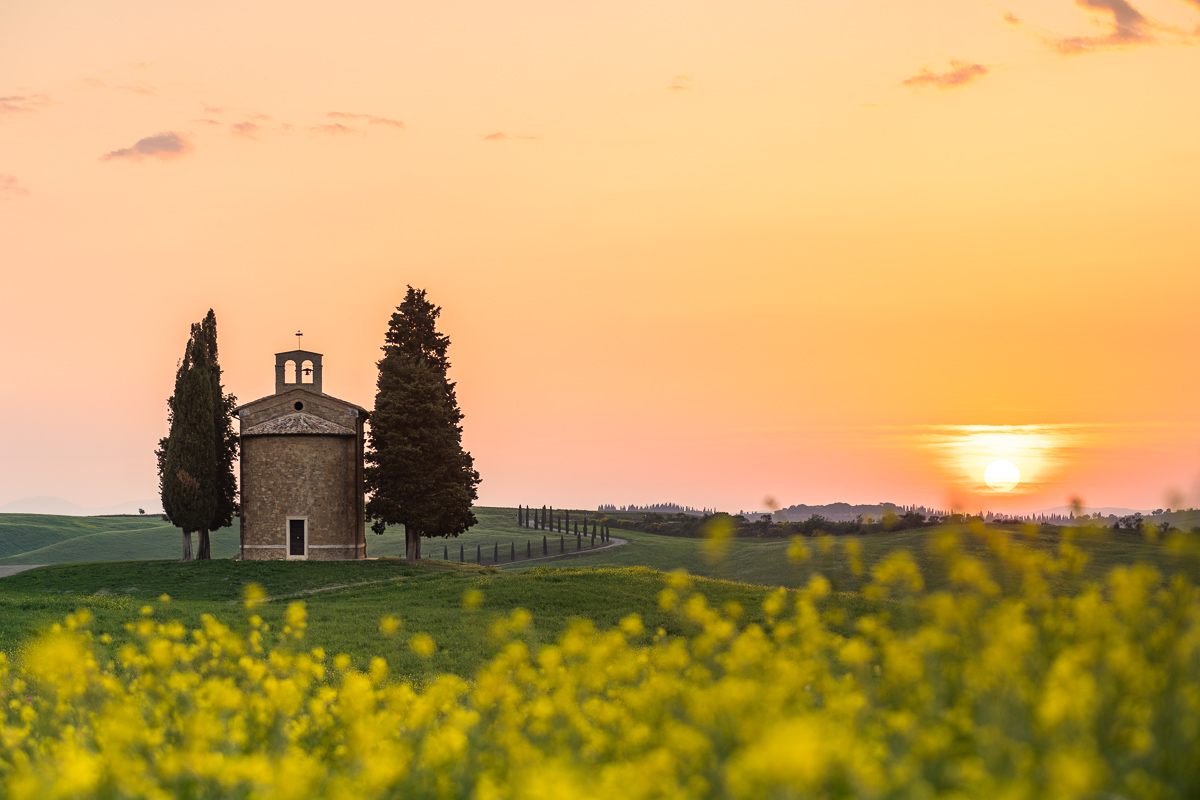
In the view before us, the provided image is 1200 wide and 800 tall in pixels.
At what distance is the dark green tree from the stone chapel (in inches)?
44.7

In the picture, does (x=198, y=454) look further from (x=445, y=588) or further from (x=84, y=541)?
(x=84, y=541)

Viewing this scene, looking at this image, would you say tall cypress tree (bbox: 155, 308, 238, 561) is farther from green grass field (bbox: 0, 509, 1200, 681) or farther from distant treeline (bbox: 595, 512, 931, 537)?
distant treeline (bbox: 595, 512, 931, 537)

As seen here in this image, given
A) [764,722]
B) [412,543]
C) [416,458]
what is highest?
[416,458]

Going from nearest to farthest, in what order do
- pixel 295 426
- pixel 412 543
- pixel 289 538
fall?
1. pixel 289 538
2. pixel 295 426
3. pixel 412 543

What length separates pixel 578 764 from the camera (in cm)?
518

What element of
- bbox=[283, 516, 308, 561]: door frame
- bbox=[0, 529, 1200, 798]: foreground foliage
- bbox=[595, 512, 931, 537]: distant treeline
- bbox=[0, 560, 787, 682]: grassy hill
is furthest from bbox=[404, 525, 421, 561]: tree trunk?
bbox=[0, 529, 1200, 798]: foreground foliage

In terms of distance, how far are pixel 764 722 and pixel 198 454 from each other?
4160 cm

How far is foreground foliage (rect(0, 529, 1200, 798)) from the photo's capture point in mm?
4051

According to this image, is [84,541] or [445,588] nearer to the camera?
[445,588]

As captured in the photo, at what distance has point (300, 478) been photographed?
41094 millimetres

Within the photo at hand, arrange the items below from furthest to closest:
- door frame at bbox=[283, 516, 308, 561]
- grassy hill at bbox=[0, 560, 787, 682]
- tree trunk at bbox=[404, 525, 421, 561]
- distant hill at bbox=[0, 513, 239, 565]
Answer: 1. distant hill at bbox=[0, 513, 239, 565]
2. tree trunk at bbox=[404, 525, 421, 561]
3. door frame at bbox=[283, 516, 308, 561]
4. grassy hill at bbox=[0, 560, 787, 682]

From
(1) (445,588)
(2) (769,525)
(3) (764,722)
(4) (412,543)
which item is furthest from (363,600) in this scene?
(2) (769,525)

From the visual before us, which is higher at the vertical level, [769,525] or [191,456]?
[191,456]

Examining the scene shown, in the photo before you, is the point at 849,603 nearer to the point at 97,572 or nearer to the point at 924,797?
the point at 924,797
